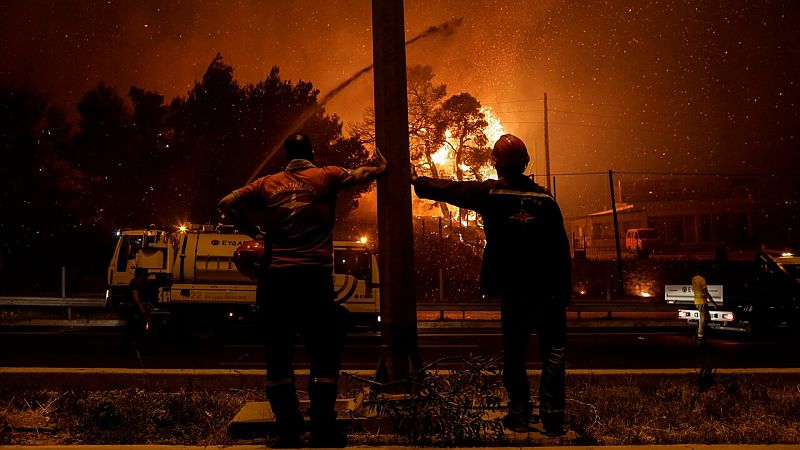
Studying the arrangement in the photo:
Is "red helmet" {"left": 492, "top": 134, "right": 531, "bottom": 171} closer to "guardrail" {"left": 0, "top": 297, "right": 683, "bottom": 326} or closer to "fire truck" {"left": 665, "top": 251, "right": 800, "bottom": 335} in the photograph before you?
"fire truck" {"left": 665, "top": 251, "right": 800, "bottom": 335}

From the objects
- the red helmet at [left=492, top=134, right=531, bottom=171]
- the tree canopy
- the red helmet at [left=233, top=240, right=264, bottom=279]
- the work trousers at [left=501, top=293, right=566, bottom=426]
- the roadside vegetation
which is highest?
the tree canopy

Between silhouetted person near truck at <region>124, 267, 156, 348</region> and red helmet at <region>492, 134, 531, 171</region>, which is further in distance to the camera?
silhouetted person near truck at <region>124, 267, 156, 348</region>

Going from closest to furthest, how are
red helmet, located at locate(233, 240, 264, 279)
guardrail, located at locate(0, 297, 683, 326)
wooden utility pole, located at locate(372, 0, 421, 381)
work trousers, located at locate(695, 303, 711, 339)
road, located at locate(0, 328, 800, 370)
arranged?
red helmet, located at locate(233, 240, 264, 279), wooden utility pole, located at locate(372, 0, 421, 381), road, located at locate(0, 328, 800, 370), work trousers, located at locate(695, 303, 711, 339), guardrail, located at locate(0, 297, 683, 326)

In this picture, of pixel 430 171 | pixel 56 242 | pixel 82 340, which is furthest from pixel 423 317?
pixel 56 242

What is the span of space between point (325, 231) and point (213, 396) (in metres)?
2.17

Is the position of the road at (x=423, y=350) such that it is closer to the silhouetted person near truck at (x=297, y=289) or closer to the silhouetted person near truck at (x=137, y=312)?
the silhouetted person near truck at (x=137, y=312)

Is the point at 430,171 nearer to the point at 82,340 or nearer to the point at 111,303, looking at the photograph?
the point at 111,303

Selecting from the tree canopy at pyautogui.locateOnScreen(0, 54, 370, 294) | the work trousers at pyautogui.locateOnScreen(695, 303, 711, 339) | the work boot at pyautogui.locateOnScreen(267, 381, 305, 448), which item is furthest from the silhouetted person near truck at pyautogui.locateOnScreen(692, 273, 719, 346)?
the tree canopy at pyautogui.locateOnScreen(0, 54, 370, 294)

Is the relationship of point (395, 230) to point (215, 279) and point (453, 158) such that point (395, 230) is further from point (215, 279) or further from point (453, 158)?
point (453, 158)

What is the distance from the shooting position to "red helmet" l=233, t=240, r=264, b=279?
452 centimetres

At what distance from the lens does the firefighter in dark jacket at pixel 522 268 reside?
4.26m

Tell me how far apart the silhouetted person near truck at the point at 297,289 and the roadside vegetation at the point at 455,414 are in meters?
0.34

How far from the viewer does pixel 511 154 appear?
4352 millimetres

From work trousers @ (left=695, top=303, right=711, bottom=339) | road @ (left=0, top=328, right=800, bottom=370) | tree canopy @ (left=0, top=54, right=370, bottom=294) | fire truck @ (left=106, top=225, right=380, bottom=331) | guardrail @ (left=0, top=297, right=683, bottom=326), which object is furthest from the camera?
tree canopy @ (left=0, top=54, right=370, bottom=294)
